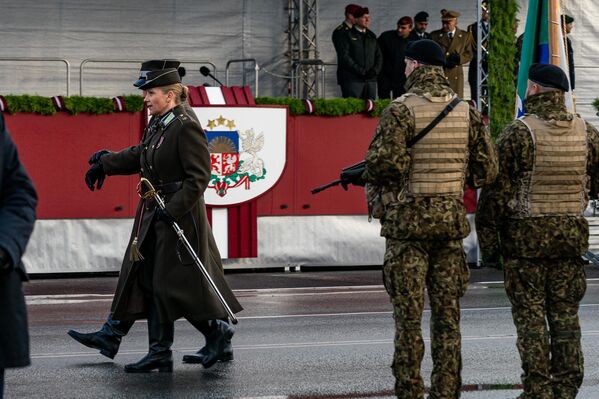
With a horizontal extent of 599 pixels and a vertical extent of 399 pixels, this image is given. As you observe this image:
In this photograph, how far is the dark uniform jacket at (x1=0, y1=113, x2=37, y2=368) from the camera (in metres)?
5.42

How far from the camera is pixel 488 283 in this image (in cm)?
1634

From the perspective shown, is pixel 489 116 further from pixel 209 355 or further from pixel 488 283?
pixel 209 355

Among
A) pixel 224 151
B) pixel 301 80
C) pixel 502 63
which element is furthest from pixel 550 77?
pixel 301 80

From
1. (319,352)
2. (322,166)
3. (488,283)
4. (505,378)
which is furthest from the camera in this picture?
(322,166)

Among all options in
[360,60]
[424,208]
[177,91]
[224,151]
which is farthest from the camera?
[360,60]

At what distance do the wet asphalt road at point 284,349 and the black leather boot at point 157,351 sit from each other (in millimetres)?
85

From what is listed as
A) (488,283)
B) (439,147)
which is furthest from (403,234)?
(488,283)

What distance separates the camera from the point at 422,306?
24.5 ft

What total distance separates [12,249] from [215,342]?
4311 mm

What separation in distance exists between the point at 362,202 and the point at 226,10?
4.05 meters

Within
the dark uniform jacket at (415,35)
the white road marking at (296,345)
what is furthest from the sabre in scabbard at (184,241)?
the dark uniform jacket at (415,35)

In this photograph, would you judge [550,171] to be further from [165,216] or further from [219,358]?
[219,358]

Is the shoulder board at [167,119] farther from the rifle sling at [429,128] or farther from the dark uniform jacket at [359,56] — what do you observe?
the dark uniform jacket at [359,56]

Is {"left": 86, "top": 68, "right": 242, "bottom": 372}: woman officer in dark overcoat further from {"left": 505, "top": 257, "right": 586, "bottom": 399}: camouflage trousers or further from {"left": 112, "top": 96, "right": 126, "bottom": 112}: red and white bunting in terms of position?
{"left": 112, "top": 96, "right": 126, "bottom": 112}: red and white bunting
